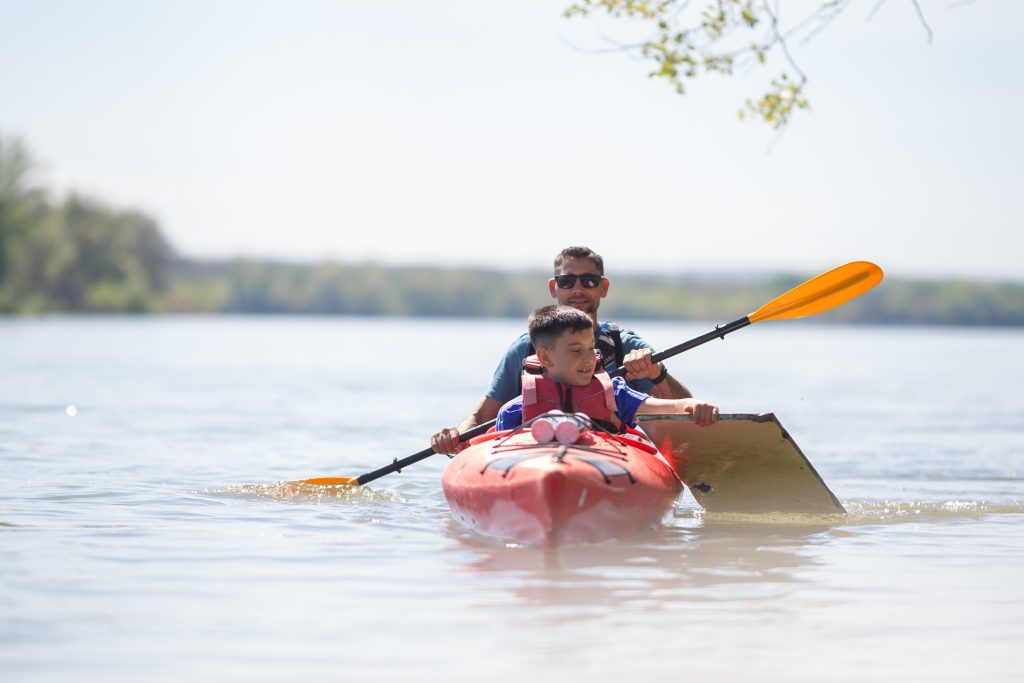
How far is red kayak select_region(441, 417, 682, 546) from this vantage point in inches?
213

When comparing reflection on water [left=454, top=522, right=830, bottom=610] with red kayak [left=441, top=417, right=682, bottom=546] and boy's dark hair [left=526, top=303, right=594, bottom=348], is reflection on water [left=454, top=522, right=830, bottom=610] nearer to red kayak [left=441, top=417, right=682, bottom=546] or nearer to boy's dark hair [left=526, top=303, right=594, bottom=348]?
red kayak [left=441, top=417, right=682, bottom=546]

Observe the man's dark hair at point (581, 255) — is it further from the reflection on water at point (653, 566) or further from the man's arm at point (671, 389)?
the reflection on water at point (653, 566)

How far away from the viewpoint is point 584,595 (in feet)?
15.5

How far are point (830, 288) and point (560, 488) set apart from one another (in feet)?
10.9

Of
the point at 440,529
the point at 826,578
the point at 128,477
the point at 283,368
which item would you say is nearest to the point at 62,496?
the point at 128,477

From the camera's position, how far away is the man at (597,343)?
6675 millimetres

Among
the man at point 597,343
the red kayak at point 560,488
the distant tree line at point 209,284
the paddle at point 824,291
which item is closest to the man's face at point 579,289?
the man at point 597,343

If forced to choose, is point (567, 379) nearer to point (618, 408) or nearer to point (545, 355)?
point (545, 355)

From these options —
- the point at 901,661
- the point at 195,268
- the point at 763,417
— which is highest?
the point at 195,268

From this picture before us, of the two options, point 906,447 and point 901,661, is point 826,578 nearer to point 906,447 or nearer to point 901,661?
point 901,661

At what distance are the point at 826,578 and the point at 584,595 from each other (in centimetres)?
116

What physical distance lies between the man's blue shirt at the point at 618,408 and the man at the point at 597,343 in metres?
0.10

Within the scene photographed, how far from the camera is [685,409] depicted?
6.26 m

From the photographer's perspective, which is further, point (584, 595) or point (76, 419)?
point (76, 419)
